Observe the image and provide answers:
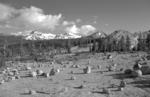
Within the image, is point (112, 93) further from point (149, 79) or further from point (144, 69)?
point (144, 69)

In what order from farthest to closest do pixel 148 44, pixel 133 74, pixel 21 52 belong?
pixel 21 52 < pixel 148 44 < pixel 133 74

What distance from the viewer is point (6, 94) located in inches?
634

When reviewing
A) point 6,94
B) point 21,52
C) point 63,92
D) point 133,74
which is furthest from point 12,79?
point 21,52

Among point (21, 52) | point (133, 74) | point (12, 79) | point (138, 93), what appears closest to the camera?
point (138, 93)

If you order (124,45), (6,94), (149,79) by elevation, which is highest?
(124,45)

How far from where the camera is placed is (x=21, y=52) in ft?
343

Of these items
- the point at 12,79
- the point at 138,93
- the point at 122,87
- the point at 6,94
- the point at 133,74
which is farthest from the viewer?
the point at 12,79

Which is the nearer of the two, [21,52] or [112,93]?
[112,93]

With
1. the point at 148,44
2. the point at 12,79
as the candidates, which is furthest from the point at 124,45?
the point at 12,79

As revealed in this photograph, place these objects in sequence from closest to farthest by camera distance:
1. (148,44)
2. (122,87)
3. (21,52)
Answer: (122,87) → (148,44) → (21,52)

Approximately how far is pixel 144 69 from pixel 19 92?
15391mm

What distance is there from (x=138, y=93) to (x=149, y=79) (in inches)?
160

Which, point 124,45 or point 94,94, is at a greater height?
point 124,45

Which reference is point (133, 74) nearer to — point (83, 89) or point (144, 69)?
point (144, 69)
